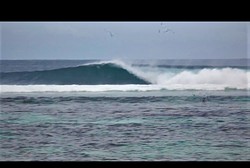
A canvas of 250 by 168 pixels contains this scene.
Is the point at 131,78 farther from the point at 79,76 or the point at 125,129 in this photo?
the point at 125,129

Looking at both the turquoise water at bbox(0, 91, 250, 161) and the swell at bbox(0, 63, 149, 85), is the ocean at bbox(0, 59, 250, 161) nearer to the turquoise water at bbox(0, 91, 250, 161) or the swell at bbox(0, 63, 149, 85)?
the turquoise water at bbox(0, 91, 250, 161)

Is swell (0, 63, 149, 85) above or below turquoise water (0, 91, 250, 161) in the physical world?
above

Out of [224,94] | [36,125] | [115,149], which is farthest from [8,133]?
[224,94]

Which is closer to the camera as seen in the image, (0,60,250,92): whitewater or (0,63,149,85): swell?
(0,60,250,92): whitewater

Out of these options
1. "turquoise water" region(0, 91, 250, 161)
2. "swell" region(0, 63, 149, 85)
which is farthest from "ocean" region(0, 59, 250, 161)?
"swell" region(0, 63, 149, 85)

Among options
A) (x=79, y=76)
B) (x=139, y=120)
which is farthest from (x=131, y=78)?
(x=139, y=120)

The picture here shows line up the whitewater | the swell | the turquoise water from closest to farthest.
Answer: the turquoise water, the whitewater, the swell

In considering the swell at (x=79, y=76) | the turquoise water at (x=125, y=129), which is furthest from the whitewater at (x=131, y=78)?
the turquoise water at (x=125, y=129)
